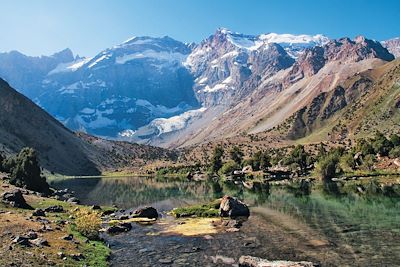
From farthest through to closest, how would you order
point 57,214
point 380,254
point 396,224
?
point 57,214, point 396,224, point 380,254

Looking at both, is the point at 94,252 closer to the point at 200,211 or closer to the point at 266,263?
the point at 266,263

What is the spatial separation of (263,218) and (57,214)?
35.9 meters

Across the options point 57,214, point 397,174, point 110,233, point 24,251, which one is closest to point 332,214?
point 110,233

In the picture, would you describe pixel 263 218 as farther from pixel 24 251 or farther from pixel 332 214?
pixel 24 251

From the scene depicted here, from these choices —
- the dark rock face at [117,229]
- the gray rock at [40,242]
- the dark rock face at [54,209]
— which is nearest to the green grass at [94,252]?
the gray rock at [40,242]

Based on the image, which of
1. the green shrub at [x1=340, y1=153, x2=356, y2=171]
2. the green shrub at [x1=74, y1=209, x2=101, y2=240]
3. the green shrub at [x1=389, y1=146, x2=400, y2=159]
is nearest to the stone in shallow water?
the green shrub at [x1=74, y1=209, x2=101, y2=240]

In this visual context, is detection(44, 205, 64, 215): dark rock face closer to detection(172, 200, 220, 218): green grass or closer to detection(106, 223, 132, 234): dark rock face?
detection(106, 223, 132, 234): dark rock face

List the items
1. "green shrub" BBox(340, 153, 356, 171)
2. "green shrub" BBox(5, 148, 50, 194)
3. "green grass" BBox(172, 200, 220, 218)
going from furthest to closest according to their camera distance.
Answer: "green shrub" BBox(340, 153, 356, 171), "green shrub" BBox(5, 148, 50, 194), "green grass" BBox(172, 200, 220, 218)

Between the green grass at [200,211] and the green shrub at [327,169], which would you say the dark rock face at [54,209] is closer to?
the green grass at [200,211]

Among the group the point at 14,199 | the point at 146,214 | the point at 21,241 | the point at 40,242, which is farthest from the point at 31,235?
the point at 146,214

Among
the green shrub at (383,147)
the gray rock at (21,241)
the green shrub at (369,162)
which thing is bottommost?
the gray rock at (21,241)

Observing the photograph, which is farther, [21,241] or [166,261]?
[166,261]

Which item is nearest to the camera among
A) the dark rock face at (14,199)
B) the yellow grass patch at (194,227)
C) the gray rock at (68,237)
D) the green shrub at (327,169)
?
the gray rock at (68,237)

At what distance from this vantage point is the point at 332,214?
8062 centimetres
